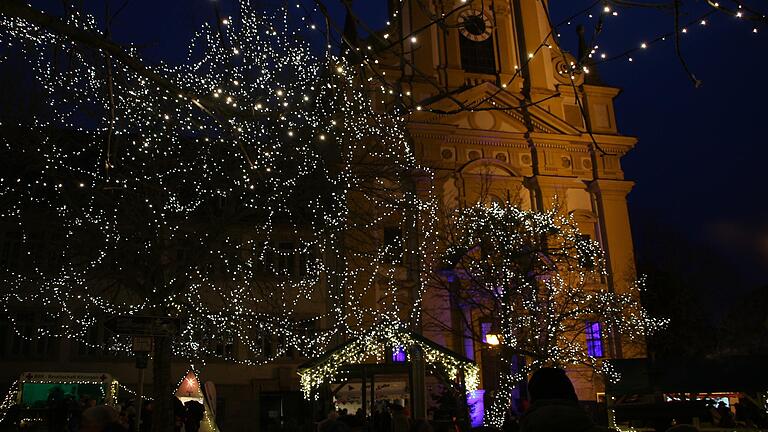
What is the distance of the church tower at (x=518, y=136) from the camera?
2933 centimetres

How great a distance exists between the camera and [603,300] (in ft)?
84.4

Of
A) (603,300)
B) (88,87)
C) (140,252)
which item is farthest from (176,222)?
(603,300)

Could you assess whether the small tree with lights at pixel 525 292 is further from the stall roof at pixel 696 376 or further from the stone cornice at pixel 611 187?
the stall roof at pixel 696 376

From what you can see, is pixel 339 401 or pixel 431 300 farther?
pixel 431 300

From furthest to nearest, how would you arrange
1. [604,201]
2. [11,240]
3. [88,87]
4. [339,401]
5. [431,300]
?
[604,201], [431,300], [11,240], [339,401], [88,87]

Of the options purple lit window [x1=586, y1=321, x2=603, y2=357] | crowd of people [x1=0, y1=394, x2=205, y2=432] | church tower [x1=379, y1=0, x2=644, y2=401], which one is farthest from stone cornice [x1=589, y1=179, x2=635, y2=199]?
crowd of people [x1=0, y1=394, x2=205, y2=432]

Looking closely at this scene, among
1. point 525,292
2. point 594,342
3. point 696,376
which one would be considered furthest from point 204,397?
point 594,342

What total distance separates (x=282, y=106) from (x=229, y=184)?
223 centimetres

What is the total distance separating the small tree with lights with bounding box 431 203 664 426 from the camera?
2234cm

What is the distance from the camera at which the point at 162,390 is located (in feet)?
46.0

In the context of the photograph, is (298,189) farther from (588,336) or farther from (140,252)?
(588,336)

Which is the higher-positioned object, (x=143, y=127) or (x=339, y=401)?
(x=143, y=127)

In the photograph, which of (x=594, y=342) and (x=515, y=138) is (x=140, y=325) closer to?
(x=594, y=342)

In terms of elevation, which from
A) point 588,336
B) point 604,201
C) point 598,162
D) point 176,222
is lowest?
point 588,336
